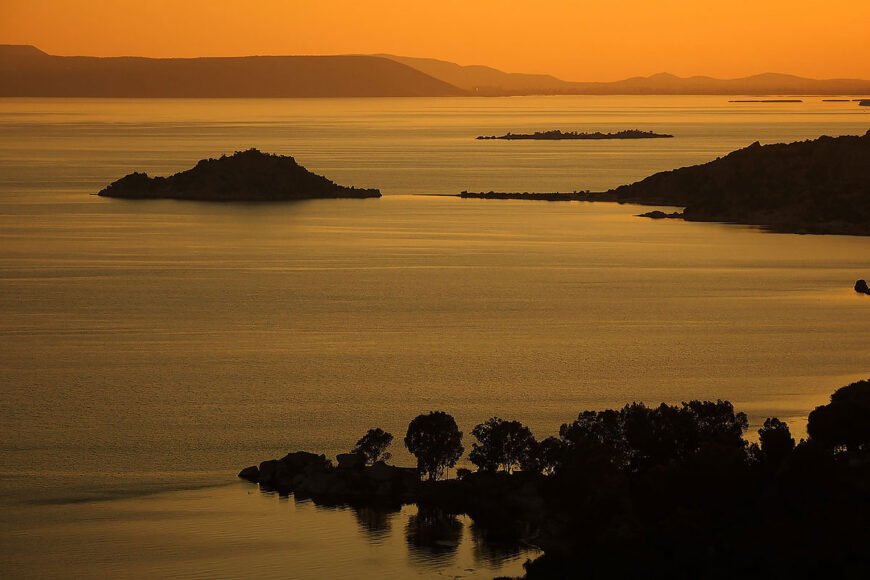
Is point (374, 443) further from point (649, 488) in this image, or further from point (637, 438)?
point (649, 488)

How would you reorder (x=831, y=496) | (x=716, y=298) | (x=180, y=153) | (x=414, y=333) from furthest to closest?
(x=180, y=153), (x=716, y=298), (x=414, y=333), (x=831, y=496)

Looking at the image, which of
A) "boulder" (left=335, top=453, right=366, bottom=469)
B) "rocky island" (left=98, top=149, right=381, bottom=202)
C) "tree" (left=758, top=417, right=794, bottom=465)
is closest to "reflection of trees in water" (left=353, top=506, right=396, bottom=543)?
"boulder" (left=335, top=453, right=366, bottom=469)

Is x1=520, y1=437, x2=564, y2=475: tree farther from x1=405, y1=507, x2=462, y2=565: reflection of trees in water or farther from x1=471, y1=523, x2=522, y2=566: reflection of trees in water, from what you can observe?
x1=471, y1=523, x2=522, y2=566: reflection of trees in water

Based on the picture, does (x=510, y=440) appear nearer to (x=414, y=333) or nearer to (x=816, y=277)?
(x=414, y=333)

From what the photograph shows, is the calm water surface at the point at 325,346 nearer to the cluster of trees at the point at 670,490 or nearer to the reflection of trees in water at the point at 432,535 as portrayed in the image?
the reflection of trees in water at the point at 432,535

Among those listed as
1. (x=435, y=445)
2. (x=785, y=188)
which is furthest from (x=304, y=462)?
(x=785, y=188)

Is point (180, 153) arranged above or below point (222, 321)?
above

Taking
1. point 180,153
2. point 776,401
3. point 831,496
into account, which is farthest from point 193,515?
point 180,153

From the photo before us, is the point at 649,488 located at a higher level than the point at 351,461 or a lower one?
higher
